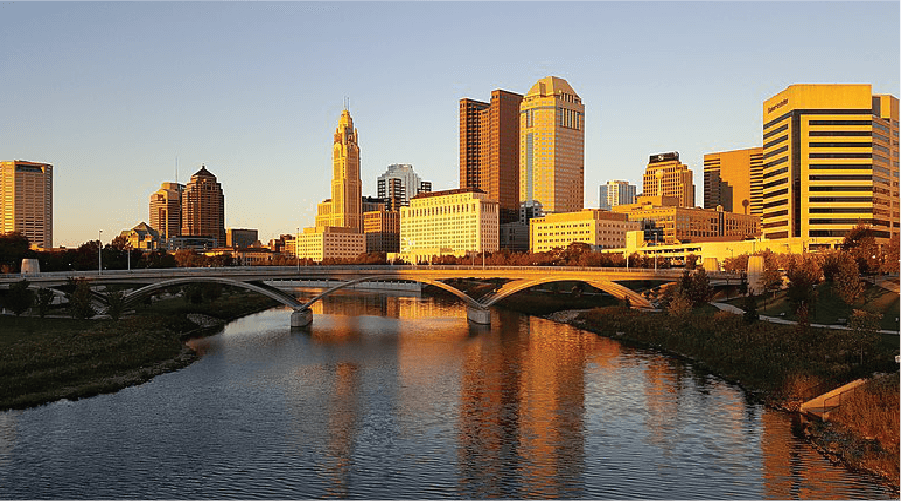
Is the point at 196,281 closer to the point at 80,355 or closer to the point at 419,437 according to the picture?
the point at 80,355

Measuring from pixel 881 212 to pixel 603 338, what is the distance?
129 metres

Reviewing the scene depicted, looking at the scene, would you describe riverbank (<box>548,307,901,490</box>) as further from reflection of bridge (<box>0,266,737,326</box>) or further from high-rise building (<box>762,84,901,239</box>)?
high-rise building (<box>762,84,901,239</box>)

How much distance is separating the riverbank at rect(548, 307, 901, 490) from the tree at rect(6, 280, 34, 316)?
218 ft

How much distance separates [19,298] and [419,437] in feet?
193

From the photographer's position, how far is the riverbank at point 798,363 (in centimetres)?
3712

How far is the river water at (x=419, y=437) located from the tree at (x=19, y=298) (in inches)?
1040

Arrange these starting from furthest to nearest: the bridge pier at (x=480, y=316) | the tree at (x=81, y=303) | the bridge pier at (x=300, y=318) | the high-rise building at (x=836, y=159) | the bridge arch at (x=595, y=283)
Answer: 1. the high-rise building at (x=836, y=159)
2. the bridge arch at (x=595, y=283)
3. the bridge pier at (x=480, y=316)
4. the bridge pier at (x=300, y=318)
5. the tree at (x=81, y=303)

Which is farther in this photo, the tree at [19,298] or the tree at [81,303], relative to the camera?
the tree at [81,303]

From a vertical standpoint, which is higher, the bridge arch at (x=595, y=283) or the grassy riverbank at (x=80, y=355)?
the bridge arch at (x=595, y=283)

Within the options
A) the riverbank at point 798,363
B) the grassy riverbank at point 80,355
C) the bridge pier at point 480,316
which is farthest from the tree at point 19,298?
the riverbank at point 798,363

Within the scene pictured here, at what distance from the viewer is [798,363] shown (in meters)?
55.7

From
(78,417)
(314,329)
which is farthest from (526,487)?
(314,329)

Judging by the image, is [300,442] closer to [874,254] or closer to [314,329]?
[314,329]

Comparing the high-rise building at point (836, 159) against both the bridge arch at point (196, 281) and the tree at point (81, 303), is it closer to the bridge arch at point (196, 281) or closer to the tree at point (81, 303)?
the bridge arch at point (196, 281)
